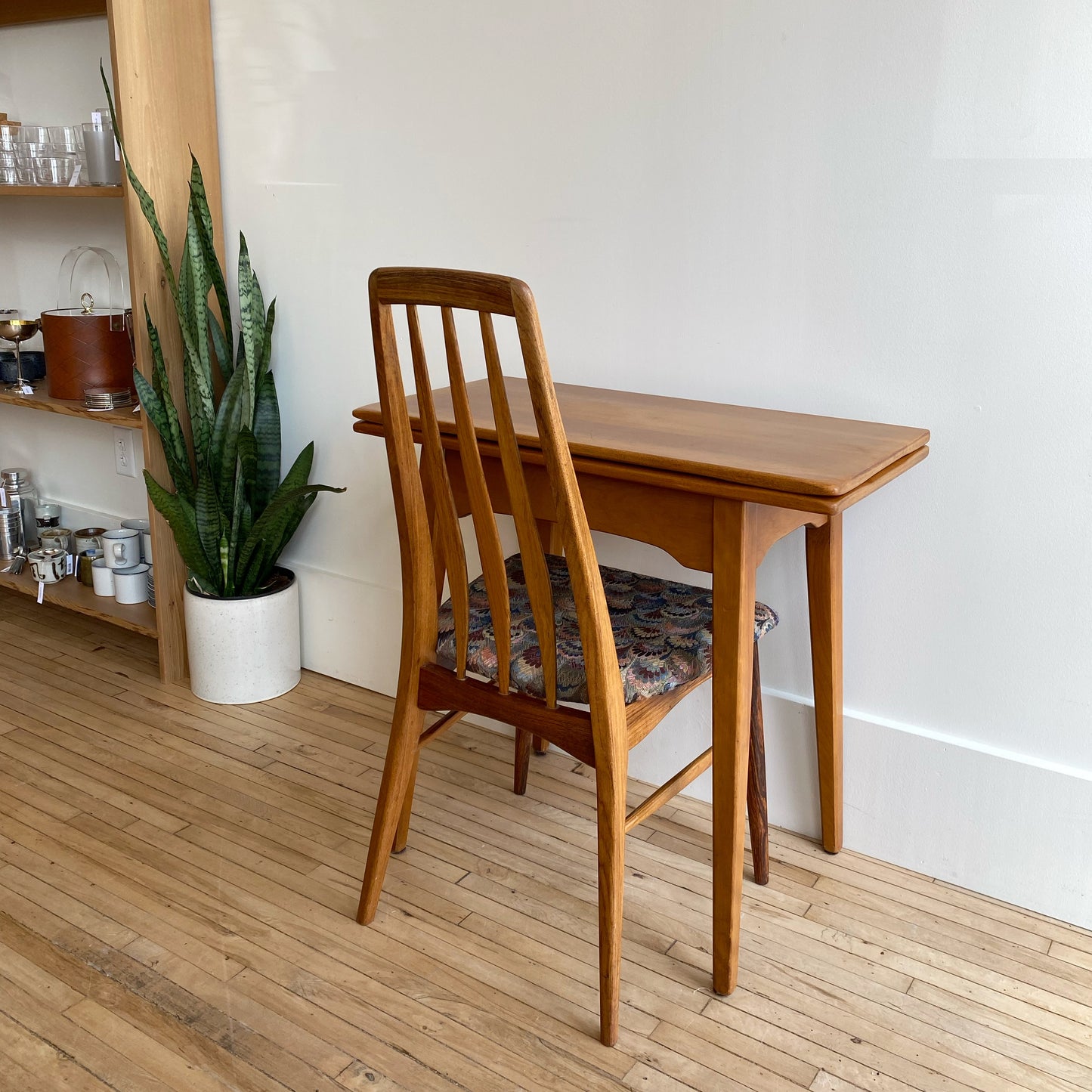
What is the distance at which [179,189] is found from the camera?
7.73 ft

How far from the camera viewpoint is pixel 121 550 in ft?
8.98

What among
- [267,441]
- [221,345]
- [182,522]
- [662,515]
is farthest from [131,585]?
[662,515]

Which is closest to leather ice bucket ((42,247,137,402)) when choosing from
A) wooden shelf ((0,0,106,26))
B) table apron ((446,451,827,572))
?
wooden shelf ((0,0,106,26))

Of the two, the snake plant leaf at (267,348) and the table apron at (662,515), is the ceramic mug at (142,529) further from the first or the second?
the table apron at (662,515)

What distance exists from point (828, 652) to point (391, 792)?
2.36 feet

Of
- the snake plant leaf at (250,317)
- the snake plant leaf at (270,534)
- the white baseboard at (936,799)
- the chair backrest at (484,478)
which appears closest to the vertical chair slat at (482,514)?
the chair backrest at (484,478)

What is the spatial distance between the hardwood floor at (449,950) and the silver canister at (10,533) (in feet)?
2.83

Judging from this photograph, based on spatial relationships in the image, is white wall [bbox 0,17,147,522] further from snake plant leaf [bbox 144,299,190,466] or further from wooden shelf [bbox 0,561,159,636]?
snake plant leaf [bbox 144,299,190,466]

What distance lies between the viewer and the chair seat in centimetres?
149

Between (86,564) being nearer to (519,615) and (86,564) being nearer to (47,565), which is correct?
(47,565)

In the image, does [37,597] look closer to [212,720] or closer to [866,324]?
[212,720]

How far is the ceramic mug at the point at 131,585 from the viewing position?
8.73ft

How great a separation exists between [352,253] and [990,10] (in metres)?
1.28

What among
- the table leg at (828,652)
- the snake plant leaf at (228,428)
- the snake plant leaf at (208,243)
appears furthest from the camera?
the snake plant leaf at (228,428)
